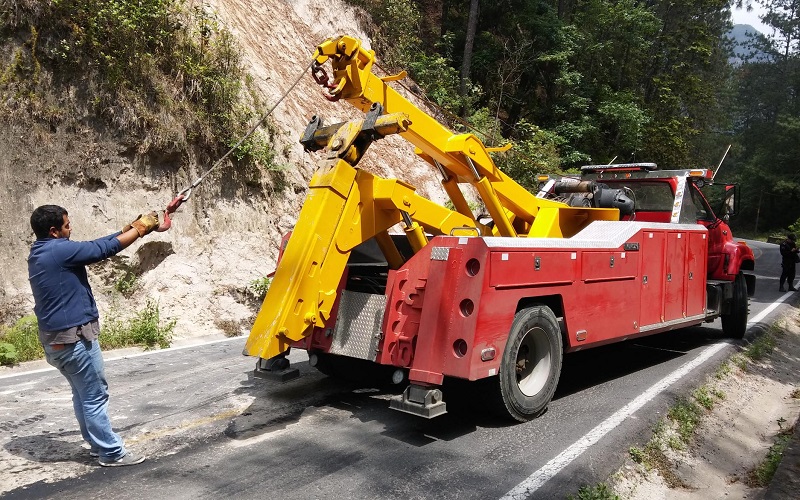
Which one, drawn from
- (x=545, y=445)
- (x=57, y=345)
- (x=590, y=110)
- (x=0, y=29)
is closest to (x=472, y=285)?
(x=545, y=445)

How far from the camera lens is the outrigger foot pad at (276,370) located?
487 cm

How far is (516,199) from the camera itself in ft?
21.1

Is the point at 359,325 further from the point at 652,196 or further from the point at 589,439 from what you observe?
the point at 652,196

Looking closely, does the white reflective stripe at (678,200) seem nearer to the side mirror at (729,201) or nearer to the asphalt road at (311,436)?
the side mirror at (729,201)

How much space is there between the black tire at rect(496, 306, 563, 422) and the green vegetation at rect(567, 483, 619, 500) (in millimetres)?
1184

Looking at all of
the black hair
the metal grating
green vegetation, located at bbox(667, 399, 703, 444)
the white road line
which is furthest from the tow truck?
the black hair

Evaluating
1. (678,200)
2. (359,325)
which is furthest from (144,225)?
(678,200)

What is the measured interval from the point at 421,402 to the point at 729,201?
22.3 feet

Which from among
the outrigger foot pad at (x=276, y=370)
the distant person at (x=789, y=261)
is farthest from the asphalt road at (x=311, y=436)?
the distant person at (x=789, y=261)

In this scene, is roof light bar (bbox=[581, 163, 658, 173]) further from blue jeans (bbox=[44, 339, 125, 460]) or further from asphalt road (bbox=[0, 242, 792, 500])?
blue jeans (bbox=[44, 339, 125, 460])

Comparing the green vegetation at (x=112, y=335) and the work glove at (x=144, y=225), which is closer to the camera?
the work glove at (x=144, y=225)

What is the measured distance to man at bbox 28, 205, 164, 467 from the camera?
3.99 m

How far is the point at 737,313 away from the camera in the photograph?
358 inches

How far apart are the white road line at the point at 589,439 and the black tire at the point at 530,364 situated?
1.78ft
